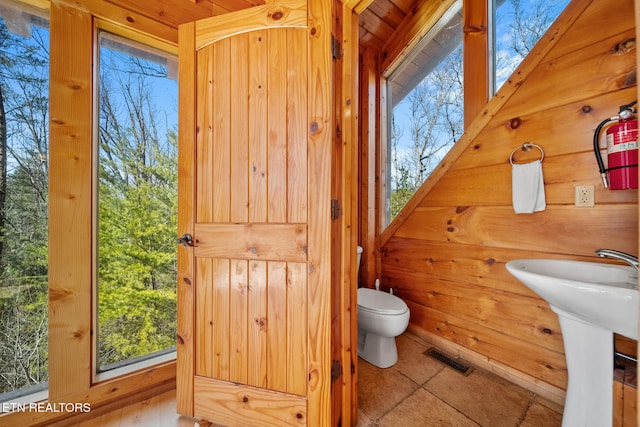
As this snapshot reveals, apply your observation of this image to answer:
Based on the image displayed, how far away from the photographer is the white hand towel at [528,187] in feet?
4.21

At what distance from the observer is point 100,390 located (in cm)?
121

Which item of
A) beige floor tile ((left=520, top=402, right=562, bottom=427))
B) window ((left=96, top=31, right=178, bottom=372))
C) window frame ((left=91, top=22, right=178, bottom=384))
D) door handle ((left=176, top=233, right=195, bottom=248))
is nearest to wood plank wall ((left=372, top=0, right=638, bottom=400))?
beige floor tile ((left=520, top=402, right=562, bottom=427))

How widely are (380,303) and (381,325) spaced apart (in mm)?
154

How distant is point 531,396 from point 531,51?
197 cm

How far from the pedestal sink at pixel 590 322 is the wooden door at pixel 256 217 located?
0.85 m

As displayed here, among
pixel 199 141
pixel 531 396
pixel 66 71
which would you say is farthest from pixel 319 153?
pixel 531 396

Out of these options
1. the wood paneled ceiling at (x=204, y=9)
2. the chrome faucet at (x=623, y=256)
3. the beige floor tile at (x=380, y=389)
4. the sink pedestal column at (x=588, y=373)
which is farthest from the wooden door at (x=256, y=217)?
the chrome faucet at (x=623, y=256)

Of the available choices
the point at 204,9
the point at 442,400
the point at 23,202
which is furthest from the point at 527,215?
the point at 23,202

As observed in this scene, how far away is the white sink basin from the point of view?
70 cm

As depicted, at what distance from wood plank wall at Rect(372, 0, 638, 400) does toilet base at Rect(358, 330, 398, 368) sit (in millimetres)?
441

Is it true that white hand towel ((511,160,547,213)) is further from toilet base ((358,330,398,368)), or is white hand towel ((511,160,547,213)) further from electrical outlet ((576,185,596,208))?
toilet base ((358,330,398,368))

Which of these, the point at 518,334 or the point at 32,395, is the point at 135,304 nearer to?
the point at 32,395

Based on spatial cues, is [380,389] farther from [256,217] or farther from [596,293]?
Result: [256,217]

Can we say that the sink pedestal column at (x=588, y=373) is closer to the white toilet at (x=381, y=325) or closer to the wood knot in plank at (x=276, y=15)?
the white toilet at (x=381, y=325)
